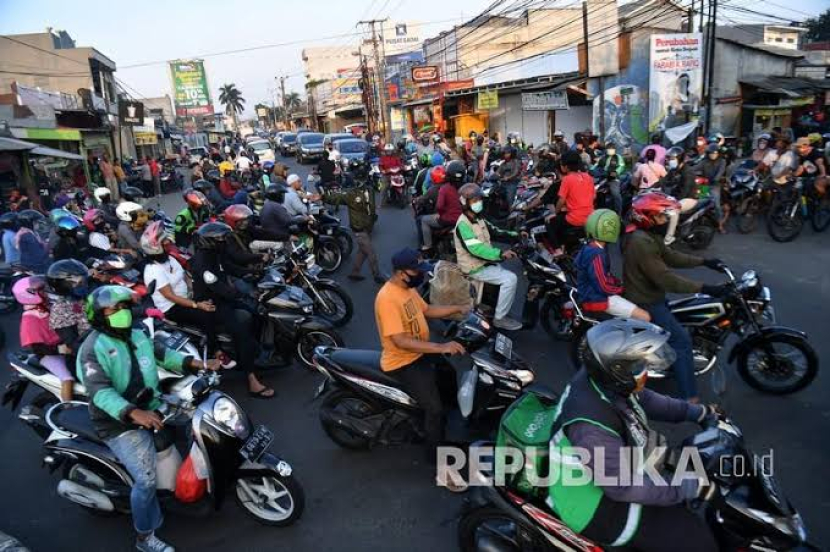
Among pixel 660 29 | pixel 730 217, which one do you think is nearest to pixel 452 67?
pixel 660 29

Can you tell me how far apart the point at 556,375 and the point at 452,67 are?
31377 millimetres

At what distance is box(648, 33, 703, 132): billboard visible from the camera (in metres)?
19.7

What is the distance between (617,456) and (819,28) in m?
55.8

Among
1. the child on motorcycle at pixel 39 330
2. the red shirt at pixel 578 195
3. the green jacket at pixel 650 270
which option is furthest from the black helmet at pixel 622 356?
the red shirt at pixel 578 195

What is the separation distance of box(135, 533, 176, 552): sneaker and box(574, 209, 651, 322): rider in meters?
3.63

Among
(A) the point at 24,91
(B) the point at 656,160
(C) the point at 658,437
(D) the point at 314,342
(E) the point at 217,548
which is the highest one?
(A) the point at 24,91

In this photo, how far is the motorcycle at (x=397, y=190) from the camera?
15.1 metres

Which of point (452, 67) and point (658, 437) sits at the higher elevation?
point (452, 67)

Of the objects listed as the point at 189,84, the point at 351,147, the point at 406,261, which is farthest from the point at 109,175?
the point at 189,84

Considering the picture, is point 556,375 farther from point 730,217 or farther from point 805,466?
point 730,217

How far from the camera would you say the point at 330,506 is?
3834 millimetres

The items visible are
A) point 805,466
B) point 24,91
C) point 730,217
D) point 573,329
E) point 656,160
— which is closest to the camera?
point 805,466

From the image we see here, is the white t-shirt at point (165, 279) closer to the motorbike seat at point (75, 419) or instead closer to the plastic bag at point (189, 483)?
the motorbike seat at point (75, 419)

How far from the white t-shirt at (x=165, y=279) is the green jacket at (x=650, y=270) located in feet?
13.7
